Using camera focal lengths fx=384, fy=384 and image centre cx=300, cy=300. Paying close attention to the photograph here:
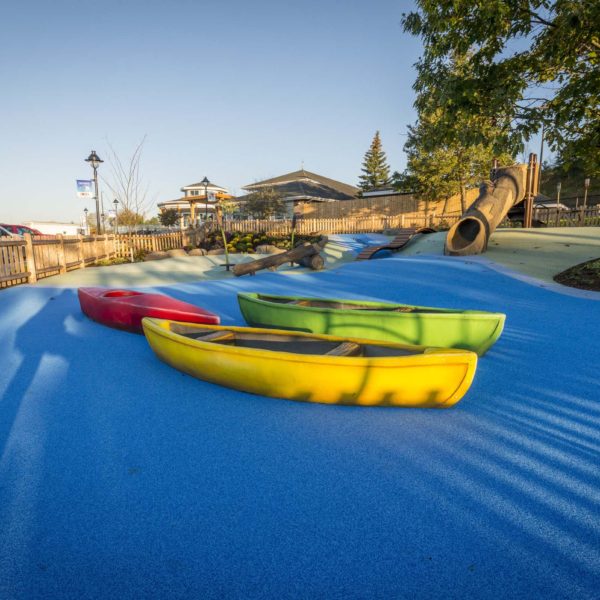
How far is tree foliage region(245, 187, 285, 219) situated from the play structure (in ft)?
59.3

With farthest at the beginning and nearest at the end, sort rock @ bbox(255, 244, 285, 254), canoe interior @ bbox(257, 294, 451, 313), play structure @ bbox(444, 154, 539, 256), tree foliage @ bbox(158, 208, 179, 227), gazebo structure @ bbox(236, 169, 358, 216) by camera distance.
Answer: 1. tree foliage @ bbox(158, 208, 179, 227)
2. gazebo structure @ bbox(236, 169, 358, 216)
3. rock @ bbox(255, 244, 285, 254)
4. play structure @ bbox(444, 154, 539, 256)
5. canoe interior @ bbox(257, 294, 451, 313)

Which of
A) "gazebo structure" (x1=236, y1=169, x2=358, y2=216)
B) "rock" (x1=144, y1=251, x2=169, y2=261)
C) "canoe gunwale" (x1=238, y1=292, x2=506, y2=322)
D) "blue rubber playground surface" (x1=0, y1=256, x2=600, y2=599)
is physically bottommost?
"blue rubber playground surface" (x1=0, y1=256, x2=600, y2=599)

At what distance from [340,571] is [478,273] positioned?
10.7 m

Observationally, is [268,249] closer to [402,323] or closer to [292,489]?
[402,323]

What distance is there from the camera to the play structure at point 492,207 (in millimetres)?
14219

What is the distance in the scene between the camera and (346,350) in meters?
4.12

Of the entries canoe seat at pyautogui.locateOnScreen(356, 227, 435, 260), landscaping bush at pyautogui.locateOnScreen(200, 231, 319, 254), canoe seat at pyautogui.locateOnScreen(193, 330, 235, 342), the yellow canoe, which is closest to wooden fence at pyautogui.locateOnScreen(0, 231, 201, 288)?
landscaping bush at pyautogui.locateOnScreen(200, 231, 319, 254)

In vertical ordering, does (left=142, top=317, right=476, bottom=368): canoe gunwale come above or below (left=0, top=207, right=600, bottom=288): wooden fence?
below

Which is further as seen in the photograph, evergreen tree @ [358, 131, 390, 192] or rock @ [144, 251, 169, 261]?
evergreen tree @ [358, 131, 390, 192]

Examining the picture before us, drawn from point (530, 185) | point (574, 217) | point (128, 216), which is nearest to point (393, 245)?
point (530, 185)

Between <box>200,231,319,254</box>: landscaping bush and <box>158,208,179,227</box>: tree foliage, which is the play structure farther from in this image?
<box>158,208,179,227</box>: tree foliage

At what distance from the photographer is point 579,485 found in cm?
276

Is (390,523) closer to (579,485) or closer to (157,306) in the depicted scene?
(579,485)

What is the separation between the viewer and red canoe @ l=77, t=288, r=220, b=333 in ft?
21.3
